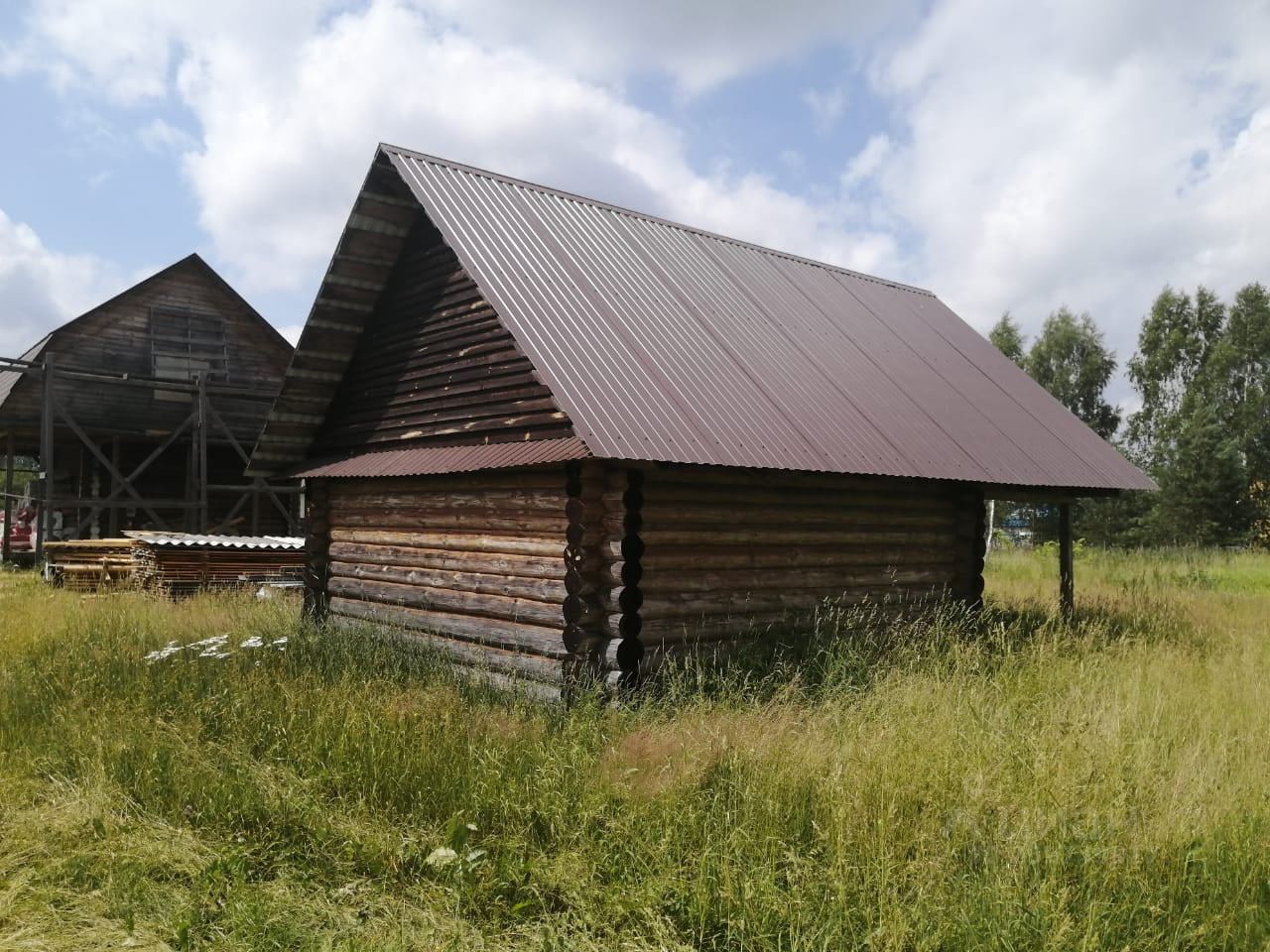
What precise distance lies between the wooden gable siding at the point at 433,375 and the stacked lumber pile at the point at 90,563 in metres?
7.27

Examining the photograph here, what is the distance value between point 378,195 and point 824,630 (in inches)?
273

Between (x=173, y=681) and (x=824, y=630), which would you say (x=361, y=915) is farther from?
(x=824, y=630)

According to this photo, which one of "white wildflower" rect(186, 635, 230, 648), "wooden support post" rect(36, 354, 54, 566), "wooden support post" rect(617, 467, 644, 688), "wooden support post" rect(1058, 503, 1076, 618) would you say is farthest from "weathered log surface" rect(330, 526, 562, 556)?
"wooden support post" rect(36, 354, 54, 566)

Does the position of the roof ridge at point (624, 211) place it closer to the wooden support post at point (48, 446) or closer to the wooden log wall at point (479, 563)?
the wooden log wall at point (479, 563)

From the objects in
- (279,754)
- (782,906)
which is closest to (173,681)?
(279,754)

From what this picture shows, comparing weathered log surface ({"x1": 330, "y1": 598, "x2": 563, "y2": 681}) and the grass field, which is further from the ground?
weathered log surface ({"x1": 330, "y1": 598, "x2": 563, "y2": 681})

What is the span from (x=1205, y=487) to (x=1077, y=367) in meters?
11.4

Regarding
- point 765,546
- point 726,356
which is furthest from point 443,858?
point 726,356

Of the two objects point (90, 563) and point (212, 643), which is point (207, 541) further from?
point (212, 643)

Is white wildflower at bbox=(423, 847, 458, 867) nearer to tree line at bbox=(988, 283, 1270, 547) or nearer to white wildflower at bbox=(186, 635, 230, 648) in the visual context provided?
white wildflower at bbox=(186, 635, 230, 648)

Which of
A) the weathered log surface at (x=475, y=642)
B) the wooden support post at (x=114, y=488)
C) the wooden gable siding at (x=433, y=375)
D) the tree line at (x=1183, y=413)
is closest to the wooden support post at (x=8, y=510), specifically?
the wooden support post at (x=114, y=488)

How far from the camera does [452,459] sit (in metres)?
9.39

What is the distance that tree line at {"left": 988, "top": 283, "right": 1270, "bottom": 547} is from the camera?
37.8m

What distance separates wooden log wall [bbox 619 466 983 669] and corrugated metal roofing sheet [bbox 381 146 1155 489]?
0.57 meters
